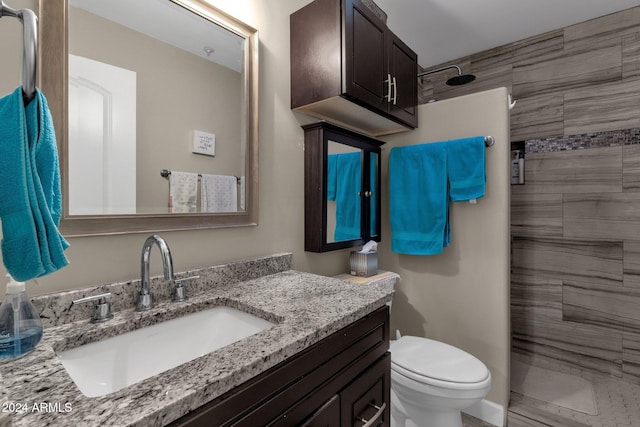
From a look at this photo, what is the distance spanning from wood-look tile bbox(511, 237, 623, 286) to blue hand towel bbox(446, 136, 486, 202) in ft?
3.46

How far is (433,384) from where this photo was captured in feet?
4.22

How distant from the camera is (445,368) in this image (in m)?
1.37

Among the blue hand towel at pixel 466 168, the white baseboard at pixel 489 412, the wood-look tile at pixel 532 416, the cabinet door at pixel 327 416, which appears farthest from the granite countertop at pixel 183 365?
the wood-look tile at pixel 532 416

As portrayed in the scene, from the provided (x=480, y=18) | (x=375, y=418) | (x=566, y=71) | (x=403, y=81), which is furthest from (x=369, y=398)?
(x=566, y=71)

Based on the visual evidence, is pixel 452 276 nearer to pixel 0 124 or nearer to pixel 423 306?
pixel 423 306

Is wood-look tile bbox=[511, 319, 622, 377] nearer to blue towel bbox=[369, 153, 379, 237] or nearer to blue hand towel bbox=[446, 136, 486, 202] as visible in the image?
blue hand towel bbox=[446, 136, 486, 202]

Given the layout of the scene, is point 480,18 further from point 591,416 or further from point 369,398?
point 591,416

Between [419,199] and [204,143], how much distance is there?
1.34 m

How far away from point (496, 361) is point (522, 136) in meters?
1.77

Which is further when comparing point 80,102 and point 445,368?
point 445,368

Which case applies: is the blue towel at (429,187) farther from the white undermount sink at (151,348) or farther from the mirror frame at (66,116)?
the white undermount sink at (151,348)

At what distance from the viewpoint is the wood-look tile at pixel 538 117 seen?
7.36ft

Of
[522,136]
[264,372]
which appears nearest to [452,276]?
[522,136]

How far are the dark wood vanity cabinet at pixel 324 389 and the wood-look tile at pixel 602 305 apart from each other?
2007mm
